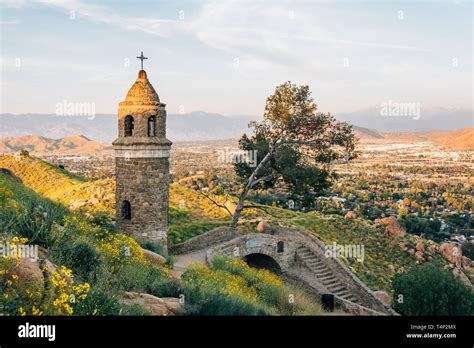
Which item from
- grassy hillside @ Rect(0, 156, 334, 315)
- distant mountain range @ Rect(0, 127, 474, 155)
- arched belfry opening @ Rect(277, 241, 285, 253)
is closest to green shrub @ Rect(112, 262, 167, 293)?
grassy hillside @ Rect(0, 156, 334, 315)

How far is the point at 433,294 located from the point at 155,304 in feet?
37.0

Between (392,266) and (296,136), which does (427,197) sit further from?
(296,136)

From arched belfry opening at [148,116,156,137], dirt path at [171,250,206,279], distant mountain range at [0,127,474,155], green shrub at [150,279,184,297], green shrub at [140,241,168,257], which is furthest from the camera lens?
distant mountain range at [0,127,474,155]

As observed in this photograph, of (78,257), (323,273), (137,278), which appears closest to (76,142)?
(323,273)

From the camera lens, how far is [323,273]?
22.5 m

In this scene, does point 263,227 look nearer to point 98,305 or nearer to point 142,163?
point 142,163

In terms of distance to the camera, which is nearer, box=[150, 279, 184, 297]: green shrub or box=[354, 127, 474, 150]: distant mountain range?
box=[150, 279, 184, 297]: green shrub

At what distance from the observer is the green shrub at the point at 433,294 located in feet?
51.6

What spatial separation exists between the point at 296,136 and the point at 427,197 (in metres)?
34.9

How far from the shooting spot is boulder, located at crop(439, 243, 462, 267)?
32094 millimetres

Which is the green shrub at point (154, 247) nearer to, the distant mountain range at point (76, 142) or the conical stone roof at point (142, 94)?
the conical stone roof at point (142, 94)

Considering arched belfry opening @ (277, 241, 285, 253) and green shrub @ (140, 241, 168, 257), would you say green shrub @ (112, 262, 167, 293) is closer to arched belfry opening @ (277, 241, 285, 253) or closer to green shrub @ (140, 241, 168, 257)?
green shrub @ (140, 241, 168, 257)

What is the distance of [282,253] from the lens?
22.1 metres

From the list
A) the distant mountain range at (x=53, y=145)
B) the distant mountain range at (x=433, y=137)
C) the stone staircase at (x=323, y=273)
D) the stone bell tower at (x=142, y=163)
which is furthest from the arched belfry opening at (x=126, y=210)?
the distant mountain range at (x=53, y=145)
